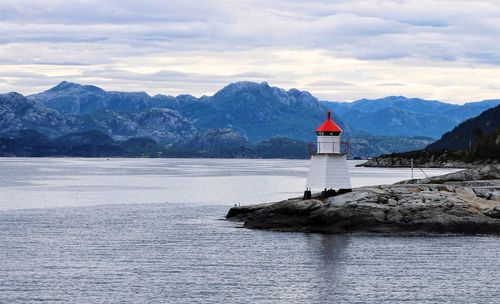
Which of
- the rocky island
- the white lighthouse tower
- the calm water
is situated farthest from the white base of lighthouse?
the calm water

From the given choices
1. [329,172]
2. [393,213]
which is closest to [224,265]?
[393,213]

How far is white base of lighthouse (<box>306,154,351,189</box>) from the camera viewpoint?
3361 inches

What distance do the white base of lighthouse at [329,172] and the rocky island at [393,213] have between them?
1634 millimetres

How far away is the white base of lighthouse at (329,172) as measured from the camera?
8538 cm

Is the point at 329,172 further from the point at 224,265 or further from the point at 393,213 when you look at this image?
the point at 224,265

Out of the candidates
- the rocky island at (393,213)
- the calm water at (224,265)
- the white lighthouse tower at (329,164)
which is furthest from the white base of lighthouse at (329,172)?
the calm water at (224,265)

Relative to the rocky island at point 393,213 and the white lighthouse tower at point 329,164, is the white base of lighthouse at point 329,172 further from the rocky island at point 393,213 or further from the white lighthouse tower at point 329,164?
the rocky island at point 393,213

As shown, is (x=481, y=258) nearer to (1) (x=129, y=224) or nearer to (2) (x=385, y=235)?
(2) (x=385, y=235)

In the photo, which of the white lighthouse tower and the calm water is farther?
the white lighthouse tower

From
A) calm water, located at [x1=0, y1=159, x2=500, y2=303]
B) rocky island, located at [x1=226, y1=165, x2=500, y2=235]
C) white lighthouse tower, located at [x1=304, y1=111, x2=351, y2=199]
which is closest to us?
calm water, located at [x1=0, y1=159, x2=500, y2=303]

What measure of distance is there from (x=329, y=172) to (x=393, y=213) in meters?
7.69

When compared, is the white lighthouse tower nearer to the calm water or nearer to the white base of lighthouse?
the white base of lighthouse

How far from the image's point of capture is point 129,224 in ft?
319

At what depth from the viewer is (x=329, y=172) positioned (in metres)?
85.5
